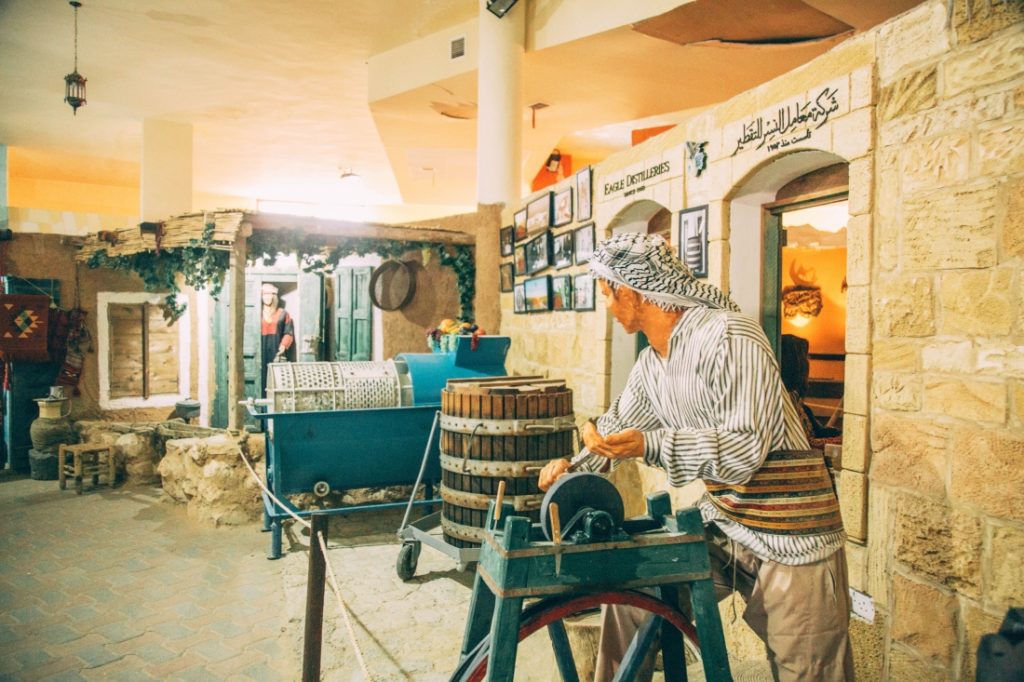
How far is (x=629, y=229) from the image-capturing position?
19.1 ft

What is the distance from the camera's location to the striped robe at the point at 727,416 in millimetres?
2104

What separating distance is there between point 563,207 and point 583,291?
38.7 inches

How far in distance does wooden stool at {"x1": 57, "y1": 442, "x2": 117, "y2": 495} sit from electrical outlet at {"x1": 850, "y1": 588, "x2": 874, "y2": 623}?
8598 millimetres

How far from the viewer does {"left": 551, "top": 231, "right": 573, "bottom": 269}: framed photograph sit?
638 cm

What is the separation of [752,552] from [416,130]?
11543 mm

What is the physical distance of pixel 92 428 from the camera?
928cm

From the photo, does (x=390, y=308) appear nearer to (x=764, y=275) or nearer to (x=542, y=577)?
(x=764, y=275)

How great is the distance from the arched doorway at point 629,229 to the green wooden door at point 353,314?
235 inches

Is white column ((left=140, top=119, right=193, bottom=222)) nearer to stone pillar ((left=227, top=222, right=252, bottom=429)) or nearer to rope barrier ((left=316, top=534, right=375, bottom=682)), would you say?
stone pillar ((left=227, top=222, right=252, bottom=429))

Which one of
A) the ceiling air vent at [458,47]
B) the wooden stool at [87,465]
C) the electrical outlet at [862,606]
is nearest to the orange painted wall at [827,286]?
the ceiling air vent at [458,47]

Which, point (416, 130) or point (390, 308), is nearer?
point (390, 308)

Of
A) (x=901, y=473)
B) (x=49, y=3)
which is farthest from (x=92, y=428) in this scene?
(x=901, y=473)

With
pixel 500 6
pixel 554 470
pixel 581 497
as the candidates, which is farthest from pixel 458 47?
pixel 581 497

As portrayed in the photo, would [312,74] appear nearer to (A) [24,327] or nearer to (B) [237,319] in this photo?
(B) [237,319]
